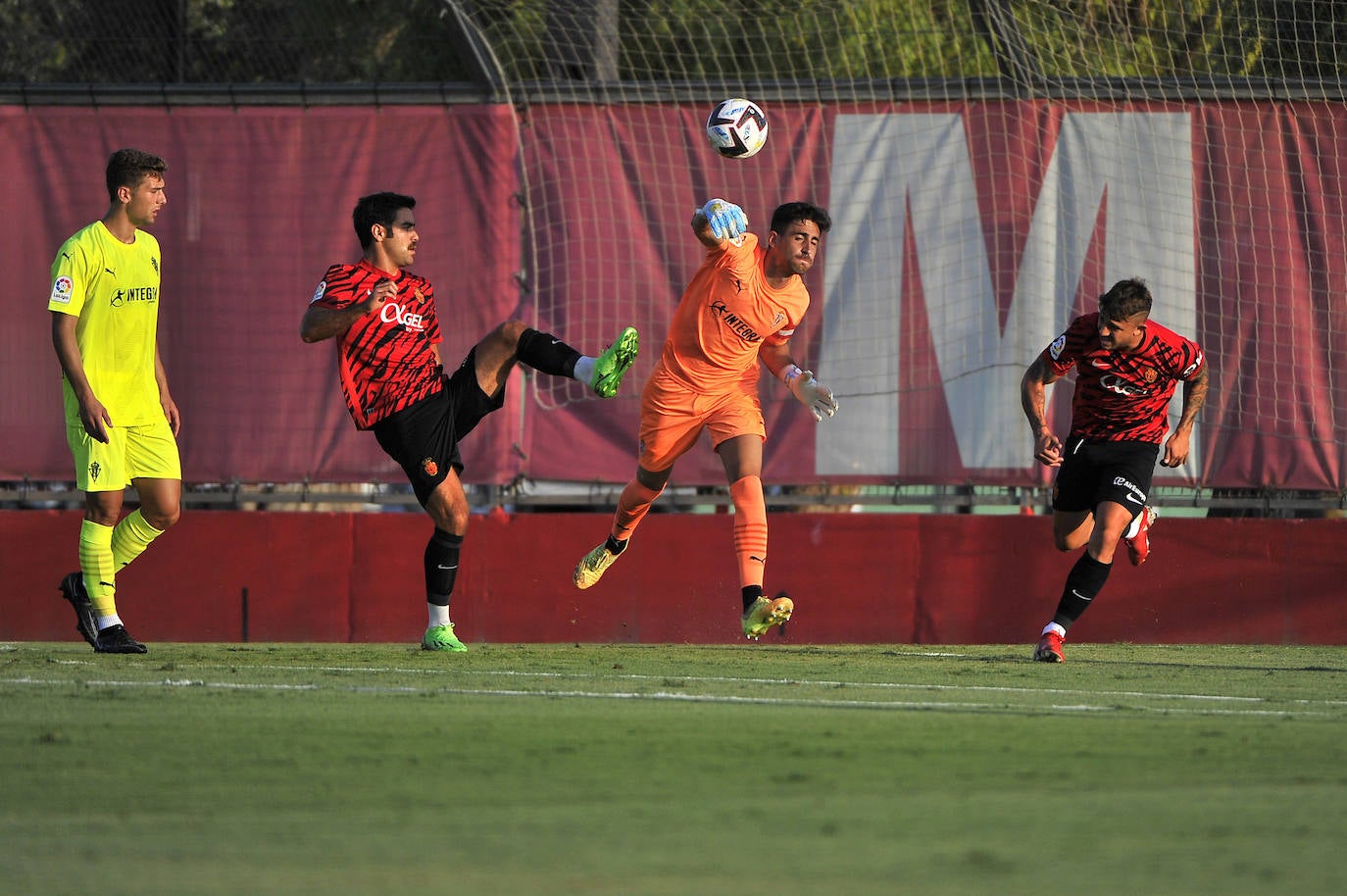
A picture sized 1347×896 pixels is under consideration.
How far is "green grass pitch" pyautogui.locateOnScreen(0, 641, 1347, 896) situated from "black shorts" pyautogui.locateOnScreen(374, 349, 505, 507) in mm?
1512

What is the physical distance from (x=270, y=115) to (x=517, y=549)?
3.36m

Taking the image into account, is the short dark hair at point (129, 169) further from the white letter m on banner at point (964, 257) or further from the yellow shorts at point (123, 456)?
the white letter m on banner at point (964, 257)

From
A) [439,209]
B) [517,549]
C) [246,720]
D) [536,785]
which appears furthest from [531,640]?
[536,785]

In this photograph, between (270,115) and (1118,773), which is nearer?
(1118,773)

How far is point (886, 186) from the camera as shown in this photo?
1140 centimetres

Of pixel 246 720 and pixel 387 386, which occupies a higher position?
pixel 387 386

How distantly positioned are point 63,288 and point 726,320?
315 cm

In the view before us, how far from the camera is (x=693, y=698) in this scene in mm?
6340

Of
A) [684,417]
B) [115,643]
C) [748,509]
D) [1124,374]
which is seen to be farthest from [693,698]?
[1124,374]

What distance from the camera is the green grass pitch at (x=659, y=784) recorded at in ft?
11.2

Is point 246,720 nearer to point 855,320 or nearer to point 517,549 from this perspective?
point 517,549

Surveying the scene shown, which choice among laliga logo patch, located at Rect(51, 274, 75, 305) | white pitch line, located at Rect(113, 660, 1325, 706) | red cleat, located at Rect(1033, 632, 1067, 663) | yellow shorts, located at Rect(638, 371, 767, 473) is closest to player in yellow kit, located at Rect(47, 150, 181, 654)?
laliga logo patch, located at Rect(51, 274, 75, 305)

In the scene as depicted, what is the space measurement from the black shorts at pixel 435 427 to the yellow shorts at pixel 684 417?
80 centimetres

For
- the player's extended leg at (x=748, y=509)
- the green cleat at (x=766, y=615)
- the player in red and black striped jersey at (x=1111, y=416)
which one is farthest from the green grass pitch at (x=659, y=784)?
the player in red and black striped jersey at (x=1111, y=416)
